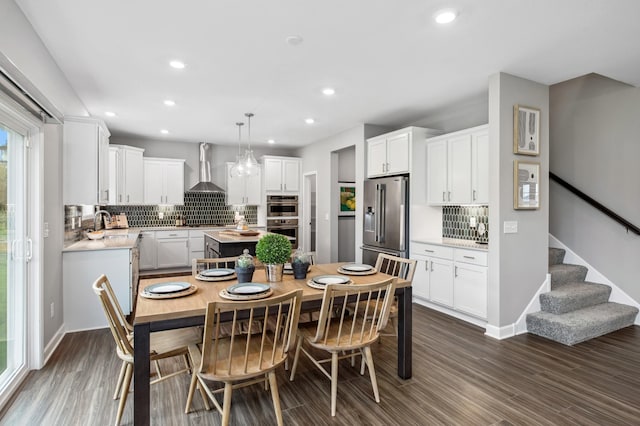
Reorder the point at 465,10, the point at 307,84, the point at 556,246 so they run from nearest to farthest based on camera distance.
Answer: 1. the point at 465,10
2. the point at 307,84
3. the point at 556,246

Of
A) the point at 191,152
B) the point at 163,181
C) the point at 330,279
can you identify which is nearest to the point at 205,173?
the point at 191,152

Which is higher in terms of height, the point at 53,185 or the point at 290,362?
the point at 53,185

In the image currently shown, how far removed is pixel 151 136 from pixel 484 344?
261 inches

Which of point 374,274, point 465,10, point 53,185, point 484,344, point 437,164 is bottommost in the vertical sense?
point 484,344

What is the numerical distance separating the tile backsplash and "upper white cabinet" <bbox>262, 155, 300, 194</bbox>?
3.76 meters

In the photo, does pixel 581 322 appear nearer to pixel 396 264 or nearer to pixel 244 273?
pixel 396 264

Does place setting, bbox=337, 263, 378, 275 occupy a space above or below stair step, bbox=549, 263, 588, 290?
above

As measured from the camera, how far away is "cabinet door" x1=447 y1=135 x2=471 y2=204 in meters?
4.20

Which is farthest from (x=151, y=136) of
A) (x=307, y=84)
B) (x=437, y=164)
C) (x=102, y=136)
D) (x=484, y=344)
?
(x=484, y=344)

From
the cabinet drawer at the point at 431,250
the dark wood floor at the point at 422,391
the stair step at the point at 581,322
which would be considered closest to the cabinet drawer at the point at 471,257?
the cabinet drawer at the point at 431,250

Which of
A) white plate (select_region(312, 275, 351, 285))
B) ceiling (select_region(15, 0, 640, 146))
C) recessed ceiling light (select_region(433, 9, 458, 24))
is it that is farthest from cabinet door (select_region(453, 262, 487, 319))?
recessed ceiling light (select_region(433, 9, 458, 24))

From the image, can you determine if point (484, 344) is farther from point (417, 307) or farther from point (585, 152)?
point (585, 152)

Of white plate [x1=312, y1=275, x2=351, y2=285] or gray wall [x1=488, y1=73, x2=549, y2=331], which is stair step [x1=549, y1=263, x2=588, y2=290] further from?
white plate [x1=312, y1=275, x2=351, y2=285]

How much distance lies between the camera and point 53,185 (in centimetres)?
339
